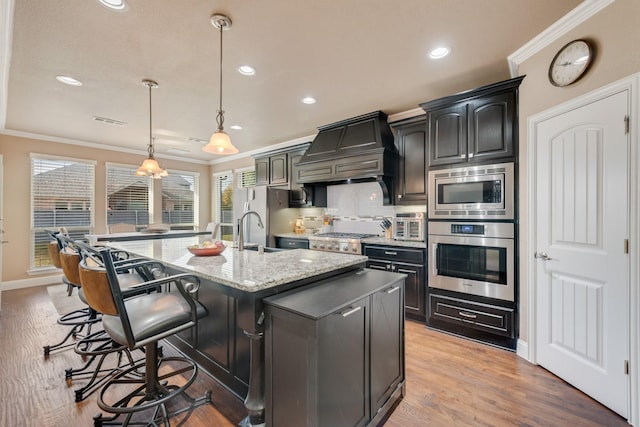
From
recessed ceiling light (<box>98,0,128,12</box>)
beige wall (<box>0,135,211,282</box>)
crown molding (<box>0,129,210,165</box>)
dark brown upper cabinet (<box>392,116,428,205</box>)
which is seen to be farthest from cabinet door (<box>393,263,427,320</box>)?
beige wall (<box>0,135,211,282</box>)

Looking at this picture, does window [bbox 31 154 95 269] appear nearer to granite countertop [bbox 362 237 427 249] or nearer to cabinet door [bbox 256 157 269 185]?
cabinet door [bbox 256 157 269 185]

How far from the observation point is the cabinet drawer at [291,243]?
4.47 m

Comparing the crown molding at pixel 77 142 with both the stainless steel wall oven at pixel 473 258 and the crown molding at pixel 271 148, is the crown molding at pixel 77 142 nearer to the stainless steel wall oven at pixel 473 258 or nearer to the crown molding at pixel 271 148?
the crown molding at pixel 271 148

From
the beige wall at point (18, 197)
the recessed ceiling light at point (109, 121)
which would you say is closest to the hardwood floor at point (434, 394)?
the beige wall at point (18, 197)

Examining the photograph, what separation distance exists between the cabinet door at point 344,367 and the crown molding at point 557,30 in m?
2.51

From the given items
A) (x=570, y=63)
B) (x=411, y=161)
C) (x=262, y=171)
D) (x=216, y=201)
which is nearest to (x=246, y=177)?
(x=262, y=171)

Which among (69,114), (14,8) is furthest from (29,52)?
(69,114)

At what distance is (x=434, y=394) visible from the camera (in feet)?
6.42

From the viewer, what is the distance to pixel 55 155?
5.11 meters

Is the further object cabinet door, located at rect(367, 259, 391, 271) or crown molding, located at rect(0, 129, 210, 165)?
crown molding, located at rect(0, 129, 210, 165)

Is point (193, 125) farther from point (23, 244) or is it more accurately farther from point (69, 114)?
point (23, 244)

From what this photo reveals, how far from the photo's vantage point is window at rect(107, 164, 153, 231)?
19.1 feet

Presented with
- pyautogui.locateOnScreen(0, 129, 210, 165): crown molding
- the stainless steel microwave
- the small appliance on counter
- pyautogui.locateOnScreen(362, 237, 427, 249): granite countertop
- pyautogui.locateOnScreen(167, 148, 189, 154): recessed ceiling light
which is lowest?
pyautogui.locateOnScreen(362, 237, 427, 249): granite countertop

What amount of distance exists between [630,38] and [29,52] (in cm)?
464
